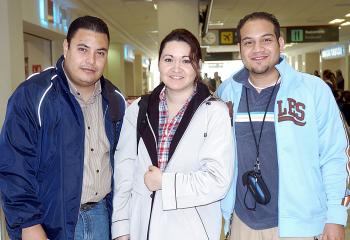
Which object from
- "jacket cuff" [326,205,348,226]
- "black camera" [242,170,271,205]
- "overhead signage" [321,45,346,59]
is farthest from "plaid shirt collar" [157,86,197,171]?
"overhead signage" [321,45,346,59]

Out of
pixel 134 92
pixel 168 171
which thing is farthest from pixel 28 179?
pixel 134 92

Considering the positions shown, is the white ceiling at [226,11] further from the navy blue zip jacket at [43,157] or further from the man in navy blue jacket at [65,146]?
the navy blue zip jacket at [43,157]

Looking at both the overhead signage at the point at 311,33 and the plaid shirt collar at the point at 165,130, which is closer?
the plaid shirt collar at the point at 165,130

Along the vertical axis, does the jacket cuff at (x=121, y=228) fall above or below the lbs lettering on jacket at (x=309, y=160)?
below

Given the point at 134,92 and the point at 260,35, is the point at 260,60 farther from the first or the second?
the point at 134,92

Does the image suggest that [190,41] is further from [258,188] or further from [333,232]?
[333,232]

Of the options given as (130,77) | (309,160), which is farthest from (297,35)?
(309,160)

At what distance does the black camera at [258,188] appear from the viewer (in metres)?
2.11

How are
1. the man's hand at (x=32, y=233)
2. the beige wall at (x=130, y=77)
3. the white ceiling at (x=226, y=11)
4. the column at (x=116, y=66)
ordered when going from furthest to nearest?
the beige wall at (x=130, y=77), the column at (x=116, y=66), the white ceiling at (x=226, y=11), the man's hand at (x=32, y=233)

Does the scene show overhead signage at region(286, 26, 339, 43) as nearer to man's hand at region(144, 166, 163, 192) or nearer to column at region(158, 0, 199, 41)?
column at region(158, 0, 199, 41)

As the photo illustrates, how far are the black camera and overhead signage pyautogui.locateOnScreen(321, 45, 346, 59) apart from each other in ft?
68.1

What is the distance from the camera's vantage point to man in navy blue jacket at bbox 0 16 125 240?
1.91 metres

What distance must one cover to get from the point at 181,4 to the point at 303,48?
1770cm

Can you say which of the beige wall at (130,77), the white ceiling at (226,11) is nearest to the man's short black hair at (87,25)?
the white ceiling at (226,11)
